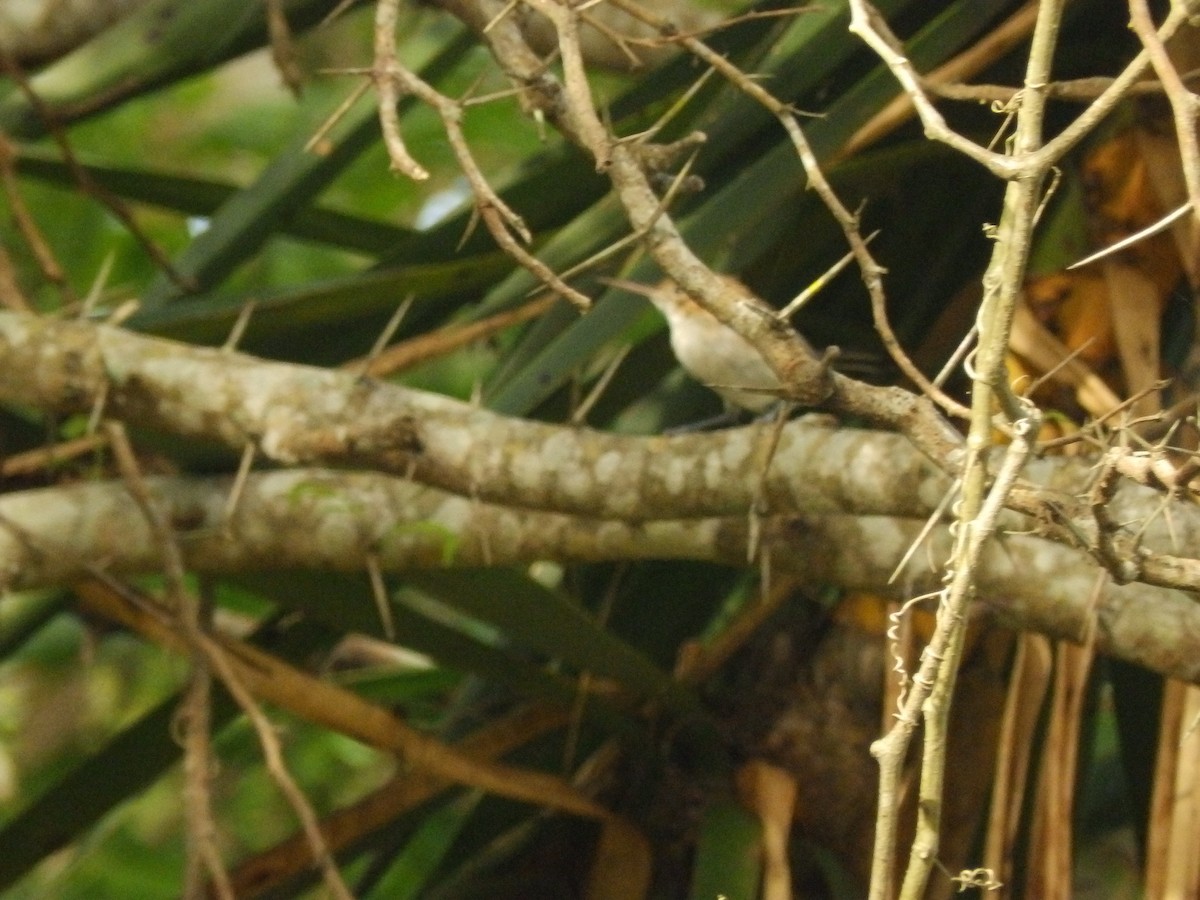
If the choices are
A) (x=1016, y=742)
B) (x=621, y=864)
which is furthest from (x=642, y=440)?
(x=621, y=864)

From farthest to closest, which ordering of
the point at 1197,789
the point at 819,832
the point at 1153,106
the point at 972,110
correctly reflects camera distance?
the point at 819,832 < the point at 972,110 < the point at 1153,106 < the point at 1197,789

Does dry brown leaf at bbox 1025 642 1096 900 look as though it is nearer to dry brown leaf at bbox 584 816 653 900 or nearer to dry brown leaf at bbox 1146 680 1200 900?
dry brown leaf at bbox 1146 680 1200 900

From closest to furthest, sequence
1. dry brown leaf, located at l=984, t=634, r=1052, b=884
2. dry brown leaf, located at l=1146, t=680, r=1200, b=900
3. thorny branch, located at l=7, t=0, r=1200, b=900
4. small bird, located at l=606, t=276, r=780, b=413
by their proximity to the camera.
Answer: thorny branch, located at l=7, t=0, r=1200, b=900
dry brown leaf, located at l=1146, t=680, r=1200, b=900
dry brown leaf, located at l=984, t=634, r=1052, b=884
small bird, located at l=606, t=276, r=780, b=413

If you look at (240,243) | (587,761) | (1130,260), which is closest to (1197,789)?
(1130,260)

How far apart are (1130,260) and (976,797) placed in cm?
65

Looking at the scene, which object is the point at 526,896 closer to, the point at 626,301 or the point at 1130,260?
the point at 626,301

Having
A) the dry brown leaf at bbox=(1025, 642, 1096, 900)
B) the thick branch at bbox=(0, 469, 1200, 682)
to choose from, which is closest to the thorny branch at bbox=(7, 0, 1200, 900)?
the thick branch at bbox=(0, 469, 1200, 682)

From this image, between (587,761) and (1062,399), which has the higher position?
(1062,399)

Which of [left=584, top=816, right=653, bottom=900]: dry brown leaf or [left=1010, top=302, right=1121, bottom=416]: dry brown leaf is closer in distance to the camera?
[left=1010, top=302, right=1121, bottom=416]: dry brown leaf

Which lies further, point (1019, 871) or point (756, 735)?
point (756, 735)

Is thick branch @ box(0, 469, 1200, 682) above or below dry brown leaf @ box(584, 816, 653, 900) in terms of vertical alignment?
above

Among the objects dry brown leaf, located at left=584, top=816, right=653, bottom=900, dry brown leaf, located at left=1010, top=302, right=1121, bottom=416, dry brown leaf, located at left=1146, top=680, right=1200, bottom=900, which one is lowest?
dry brown leaf, located at left=584, top=816, right=653, bottom=900

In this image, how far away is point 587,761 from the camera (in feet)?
7.94

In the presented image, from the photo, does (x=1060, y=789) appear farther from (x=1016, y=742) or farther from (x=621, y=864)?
(x=621, y=864)
